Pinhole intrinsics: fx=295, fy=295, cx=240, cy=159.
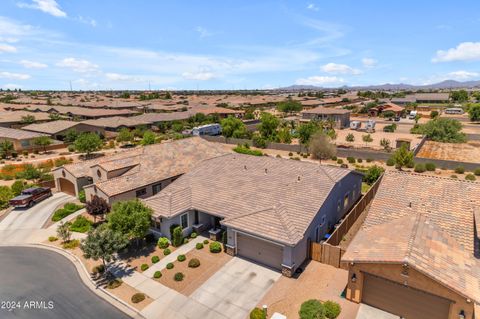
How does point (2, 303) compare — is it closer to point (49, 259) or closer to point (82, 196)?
point (49, 259)

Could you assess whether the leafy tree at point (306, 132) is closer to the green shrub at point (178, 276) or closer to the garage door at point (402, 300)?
the garage door at point (402, 300)

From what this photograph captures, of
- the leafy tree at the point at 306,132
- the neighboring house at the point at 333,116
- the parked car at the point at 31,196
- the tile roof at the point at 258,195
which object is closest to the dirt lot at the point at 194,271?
the tile roof at the point at 258,195

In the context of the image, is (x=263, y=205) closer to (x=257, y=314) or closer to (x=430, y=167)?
(x=257, y=314)

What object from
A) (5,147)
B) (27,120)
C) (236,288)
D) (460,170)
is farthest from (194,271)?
(27,120)

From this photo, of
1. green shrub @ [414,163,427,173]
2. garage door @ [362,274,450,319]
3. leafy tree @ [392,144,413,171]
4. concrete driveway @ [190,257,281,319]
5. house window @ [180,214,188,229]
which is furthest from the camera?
leafy tree @ [392,144,413,171]

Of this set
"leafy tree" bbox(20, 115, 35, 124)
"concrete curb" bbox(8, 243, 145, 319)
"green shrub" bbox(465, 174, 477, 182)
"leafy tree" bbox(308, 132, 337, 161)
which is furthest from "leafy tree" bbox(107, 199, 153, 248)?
"leafy tree" bbox(20, 115, 35, 124)

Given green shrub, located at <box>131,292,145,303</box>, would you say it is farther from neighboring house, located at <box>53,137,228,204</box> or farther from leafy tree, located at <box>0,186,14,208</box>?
leafy tree, located at <box>0,186,14,208</box>
